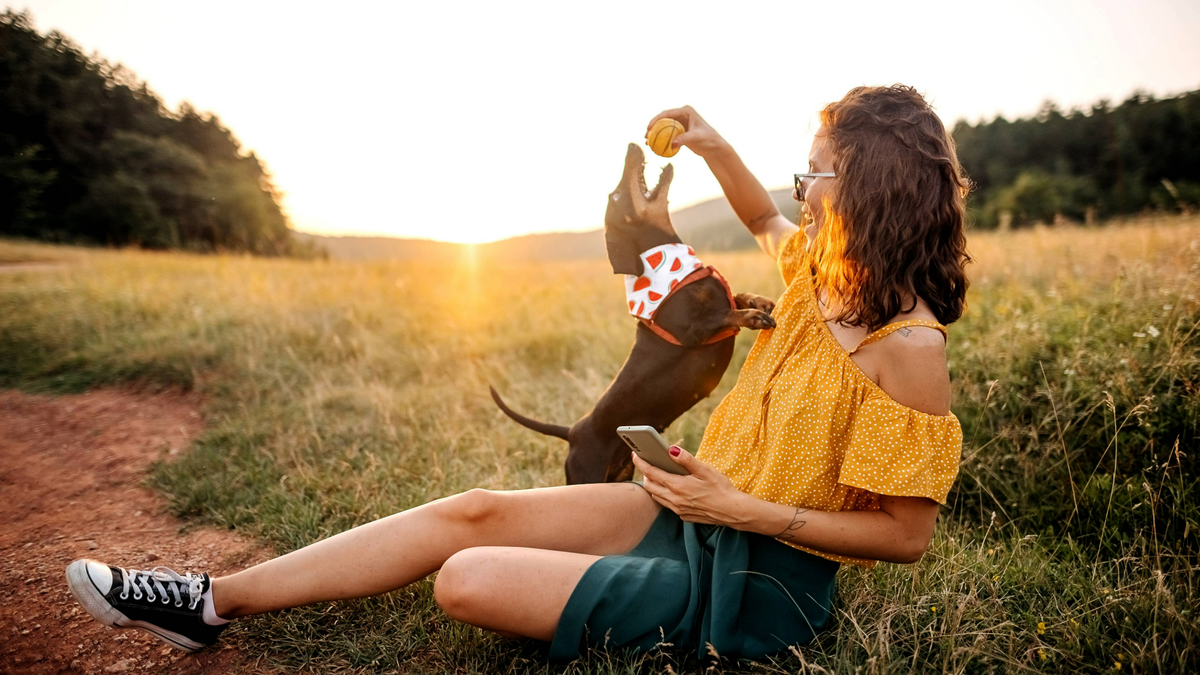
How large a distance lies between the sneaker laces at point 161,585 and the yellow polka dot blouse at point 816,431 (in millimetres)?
1642

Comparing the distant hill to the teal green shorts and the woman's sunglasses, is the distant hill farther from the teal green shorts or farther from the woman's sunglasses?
the teal green shorts

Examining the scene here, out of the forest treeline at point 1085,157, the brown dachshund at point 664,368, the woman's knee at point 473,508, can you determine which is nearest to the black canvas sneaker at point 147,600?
the woman's knee at point 473,508

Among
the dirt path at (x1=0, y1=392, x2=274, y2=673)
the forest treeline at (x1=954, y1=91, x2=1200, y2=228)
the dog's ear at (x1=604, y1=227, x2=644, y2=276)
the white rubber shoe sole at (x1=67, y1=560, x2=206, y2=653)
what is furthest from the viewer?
the forest treeline at (x1=954, y1=91, x2=1200, y2=228)

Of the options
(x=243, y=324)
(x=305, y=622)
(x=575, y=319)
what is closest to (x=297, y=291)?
(x=243, y=324)

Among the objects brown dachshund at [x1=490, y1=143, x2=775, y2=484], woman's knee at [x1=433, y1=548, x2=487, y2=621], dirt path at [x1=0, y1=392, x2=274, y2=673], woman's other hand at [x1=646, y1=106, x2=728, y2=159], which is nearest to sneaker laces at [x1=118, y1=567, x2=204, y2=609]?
dirt path at [x1=0, y1=392, x2=274, y2=673]

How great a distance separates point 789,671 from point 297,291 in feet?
22.8

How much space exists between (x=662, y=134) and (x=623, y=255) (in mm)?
637

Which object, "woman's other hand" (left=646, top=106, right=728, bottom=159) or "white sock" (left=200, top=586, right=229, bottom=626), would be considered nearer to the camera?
"white sock" (left=200, top=586, right=229, bottom=626)

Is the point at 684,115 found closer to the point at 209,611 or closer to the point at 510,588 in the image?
the point at 510,588

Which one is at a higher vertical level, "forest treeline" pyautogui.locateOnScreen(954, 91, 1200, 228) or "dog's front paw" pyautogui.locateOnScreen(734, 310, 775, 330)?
"forest treeline" pyautogui.locateOnScreen(954, 91, 1200, 228)

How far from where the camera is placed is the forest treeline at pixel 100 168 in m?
17.7

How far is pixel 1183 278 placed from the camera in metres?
3.31

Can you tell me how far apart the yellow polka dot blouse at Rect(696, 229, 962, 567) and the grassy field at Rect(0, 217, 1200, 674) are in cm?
46

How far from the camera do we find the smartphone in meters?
→ 1.61
